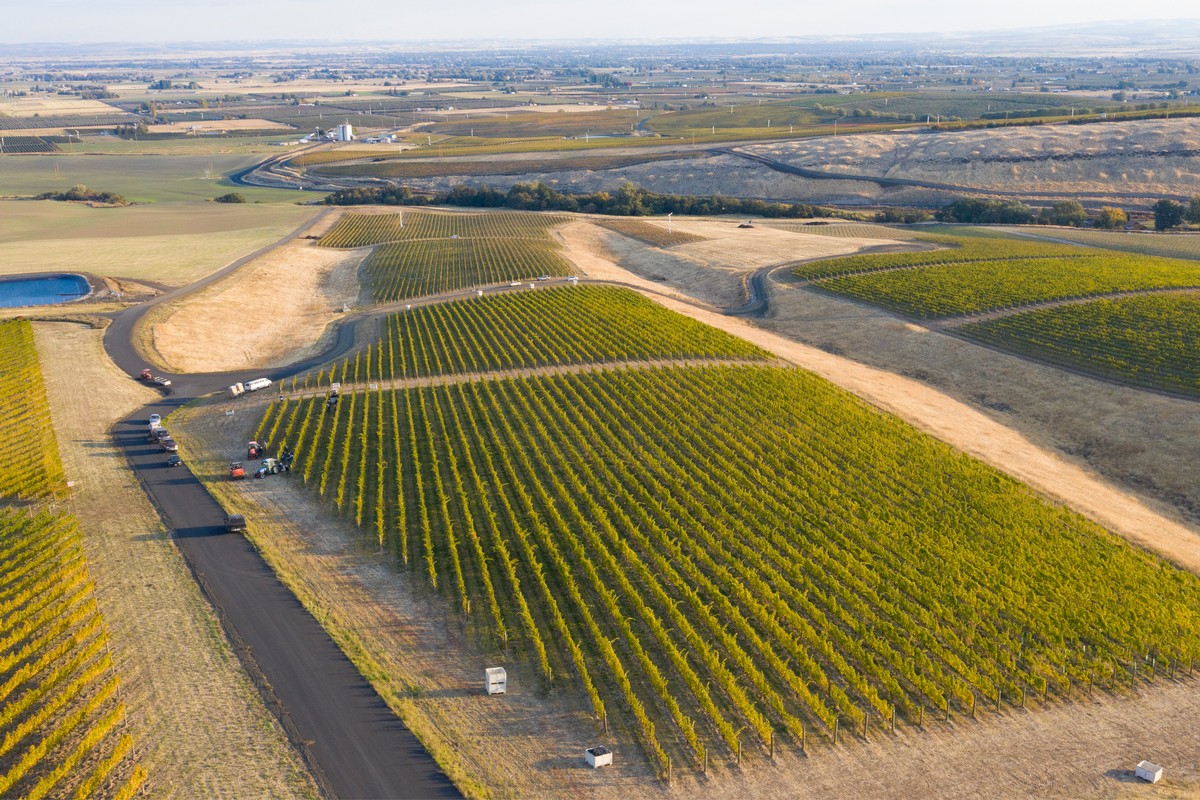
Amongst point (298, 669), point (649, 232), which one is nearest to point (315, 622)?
point (298, 669)

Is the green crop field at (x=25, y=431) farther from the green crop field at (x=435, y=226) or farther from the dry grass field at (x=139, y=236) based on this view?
the green crop field at (x=435, y=226)

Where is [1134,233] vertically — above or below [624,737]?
above

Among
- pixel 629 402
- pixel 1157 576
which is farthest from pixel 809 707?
pixel 629 402

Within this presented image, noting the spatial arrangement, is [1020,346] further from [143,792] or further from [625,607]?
[143,792]

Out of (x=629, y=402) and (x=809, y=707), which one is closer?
(x=809, y=707)

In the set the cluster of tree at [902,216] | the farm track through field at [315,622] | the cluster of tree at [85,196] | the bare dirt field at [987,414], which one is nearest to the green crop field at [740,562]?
the bare dirt field at [987,414]

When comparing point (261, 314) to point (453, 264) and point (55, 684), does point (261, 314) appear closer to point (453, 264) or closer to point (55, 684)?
point (453, 264)

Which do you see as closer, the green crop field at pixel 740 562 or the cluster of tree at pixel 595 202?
the green crop field at pixel 740 562

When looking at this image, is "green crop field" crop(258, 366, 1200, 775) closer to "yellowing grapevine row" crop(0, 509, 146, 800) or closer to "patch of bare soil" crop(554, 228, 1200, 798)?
"patch of bare soil" crop(554, 228, 1200, 798)
